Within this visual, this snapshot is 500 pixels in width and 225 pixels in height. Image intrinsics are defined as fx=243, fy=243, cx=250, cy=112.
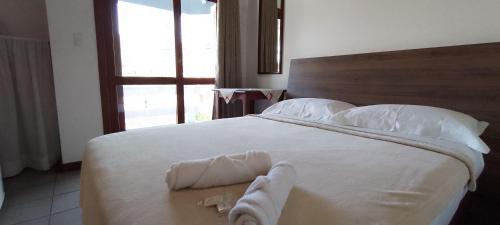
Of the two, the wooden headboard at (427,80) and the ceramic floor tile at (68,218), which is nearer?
the wooden headboard at (427,80)

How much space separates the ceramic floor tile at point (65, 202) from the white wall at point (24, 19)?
5.28 ft

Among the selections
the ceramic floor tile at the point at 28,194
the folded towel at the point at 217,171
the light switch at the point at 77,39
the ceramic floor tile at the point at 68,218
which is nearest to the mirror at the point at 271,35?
the light switch at the point at 77,39

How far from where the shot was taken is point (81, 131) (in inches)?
97.6

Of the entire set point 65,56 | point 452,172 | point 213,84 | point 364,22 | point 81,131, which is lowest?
point 81,131

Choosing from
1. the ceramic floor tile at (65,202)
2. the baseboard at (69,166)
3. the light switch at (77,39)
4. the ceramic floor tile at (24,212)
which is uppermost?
the light switch at (77,39)

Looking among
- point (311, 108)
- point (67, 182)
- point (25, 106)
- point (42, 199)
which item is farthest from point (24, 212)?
point (311, 108)

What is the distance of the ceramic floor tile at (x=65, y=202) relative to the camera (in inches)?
69.4

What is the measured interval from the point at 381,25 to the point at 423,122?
0.99 metres

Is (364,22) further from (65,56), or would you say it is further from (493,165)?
(65,56)

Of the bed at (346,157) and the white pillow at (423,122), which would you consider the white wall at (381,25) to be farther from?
the white pillow at (423,122)

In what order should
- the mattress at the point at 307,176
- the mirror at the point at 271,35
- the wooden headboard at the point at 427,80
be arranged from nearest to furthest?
the mattress at the point at 307,176
the wooden headboard at the point at 427,80
the mirror at the point at 271,35

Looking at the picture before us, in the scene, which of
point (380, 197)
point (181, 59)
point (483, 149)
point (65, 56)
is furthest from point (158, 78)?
point (483, 149)

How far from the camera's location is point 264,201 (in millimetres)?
575

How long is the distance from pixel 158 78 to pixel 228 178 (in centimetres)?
241
